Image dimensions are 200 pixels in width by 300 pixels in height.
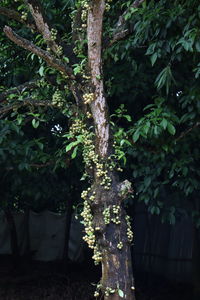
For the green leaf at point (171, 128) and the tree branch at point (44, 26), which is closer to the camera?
the green leaf at point (171, 128)

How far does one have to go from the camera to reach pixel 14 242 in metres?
11.2

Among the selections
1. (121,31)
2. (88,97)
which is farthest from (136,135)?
(121,31)

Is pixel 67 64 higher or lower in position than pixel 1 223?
higher

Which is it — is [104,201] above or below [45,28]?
below

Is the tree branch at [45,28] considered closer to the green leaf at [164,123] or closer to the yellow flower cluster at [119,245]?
the green leaf at [164,123]

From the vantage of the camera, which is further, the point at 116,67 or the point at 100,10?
the point at 116,67

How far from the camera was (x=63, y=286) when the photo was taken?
948cm

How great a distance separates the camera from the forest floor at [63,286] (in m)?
8.96

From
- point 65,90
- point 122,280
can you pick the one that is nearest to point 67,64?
point 65,90

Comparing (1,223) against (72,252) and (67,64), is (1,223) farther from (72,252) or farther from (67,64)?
(67,64)

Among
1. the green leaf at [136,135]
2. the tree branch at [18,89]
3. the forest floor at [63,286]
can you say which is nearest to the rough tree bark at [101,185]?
the green leaf at [136,135]

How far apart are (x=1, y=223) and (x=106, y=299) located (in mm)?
8857

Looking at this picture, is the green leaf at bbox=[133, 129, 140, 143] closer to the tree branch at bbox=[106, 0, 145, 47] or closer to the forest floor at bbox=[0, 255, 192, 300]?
the tree branch at bbox=[106, 0, 145, 47]

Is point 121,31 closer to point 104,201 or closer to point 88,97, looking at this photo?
point 88,97
